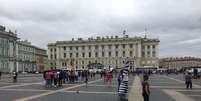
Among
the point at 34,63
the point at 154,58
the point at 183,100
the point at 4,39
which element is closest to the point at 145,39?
the point at 154,58

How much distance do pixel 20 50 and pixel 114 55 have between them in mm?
43025

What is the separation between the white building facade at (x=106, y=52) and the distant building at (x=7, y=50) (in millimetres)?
32900

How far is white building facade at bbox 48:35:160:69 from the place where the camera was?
176m

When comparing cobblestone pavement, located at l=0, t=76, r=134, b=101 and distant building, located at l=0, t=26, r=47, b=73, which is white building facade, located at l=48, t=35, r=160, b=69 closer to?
distant building, located at l=0, t=26, r=47, b=73

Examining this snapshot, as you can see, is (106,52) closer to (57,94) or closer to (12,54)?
(12,54)

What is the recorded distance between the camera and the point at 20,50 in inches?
6604

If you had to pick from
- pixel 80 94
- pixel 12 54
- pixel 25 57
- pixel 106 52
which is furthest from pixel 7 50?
pixel 80 94

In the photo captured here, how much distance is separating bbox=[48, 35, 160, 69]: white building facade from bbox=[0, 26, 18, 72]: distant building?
32.9 m

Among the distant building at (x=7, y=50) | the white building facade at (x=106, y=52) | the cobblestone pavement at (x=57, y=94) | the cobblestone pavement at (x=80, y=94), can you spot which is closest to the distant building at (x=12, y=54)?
the distant building at (x=7, y=50)

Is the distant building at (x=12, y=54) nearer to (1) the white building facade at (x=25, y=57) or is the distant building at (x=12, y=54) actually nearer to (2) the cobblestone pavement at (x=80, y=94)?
(1) the white building facade at (x=25, y=57)

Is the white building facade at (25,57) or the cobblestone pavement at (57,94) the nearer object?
the cobblestone pavement at (57,94)

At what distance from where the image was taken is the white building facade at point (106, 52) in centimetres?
17625

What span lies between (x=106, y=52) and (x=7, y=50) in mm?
57073

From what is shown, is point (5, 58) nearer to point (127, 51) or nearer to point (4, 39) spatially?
point (4, 39)
